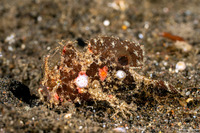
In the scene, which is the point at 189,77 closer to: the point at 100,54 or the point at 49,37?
the point at 100,54

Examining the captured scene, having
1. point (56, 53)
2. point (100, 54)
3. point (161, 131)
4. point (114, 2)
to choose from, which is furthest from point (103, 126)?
point (114, 2)

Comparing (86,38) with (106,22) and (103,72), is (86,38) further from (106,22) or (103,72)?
(103,72)

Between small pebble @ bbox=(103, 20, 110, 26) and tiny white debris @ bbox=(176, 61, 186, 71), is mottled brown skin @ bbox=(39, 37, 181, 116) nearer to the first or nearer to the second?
tiny white debris @ bbox=(176, 61, 186, 71)

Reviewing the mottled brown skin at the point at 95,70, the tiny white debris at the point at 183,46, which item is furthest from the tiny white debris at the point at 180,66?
the mottled brown skin at the point at 95,70

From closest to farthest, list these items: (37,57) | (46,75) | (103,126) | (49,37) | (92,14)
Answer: (103,126), (46,75), (37,57), (49,37), (92,14)

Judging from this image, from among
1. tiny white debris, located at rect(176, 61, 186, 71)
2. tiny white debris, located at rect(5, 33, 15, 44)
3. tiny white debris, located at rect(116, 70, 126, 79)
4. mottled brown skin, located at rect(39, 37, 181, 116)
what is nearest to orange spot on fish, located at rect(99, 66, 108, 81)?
mottled brown skin, located at rect(39, 37, 181, 116)

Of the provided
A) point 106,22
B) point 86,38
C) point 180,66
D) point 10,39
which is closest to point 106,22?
point 106,22
